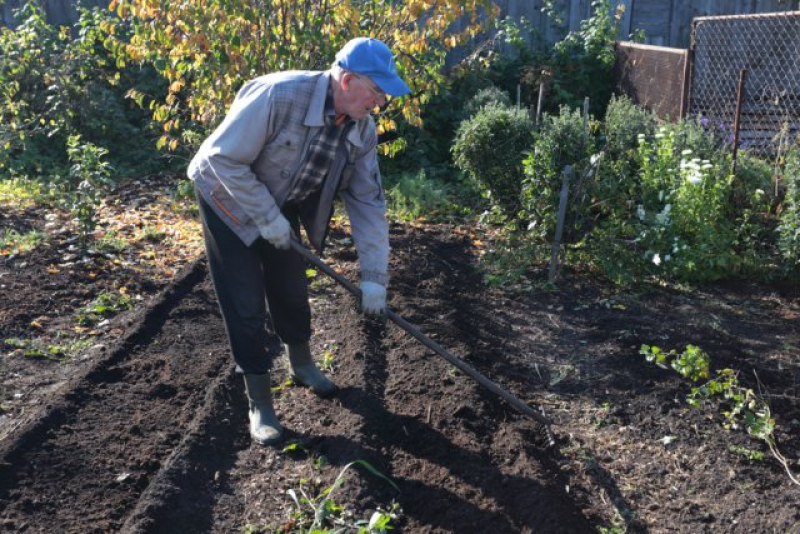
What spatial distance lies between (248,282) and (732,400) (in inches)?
99.0

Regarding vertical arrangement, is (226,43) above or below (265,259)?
above

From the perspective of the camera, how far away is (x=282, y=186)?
398cm

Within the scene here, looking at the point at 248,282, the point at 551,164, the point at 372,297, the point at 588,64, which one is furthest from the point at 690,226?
the point at 588,64

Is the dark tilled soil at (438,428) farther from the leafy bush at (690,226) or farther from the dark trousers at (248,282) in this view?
the dark trousers at (248,282)

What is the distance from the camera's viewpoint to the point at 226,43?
651 cm

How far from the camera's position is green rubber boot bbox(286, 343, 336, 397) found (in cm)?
466

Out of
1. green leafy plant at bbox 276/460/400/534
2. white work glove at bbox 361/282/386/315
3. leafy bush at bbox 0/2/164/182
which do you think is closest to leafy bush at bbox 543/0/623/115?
leafy bush at bbox 0/2/164/182

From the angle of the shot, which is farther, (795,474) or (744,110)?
(744,110)

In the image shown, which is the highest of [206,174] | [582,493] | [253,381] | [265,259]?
[206,174]

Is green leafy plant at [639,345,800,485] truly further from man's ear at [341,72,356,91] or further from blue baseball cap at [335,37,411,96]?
man's ear at [341,72,356,91]

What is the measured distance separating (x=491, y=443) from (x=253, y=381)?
3.89 feet

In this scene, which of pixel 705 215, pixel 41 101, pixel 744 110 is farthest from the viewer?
pixel 41 101

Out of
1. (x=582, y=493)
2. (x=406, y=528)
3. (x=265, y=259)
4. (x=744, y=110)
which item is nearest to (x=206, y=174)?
(x=265, y=259)

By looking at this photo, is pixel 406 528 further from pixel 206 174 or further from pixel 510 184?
pixel 510 184
